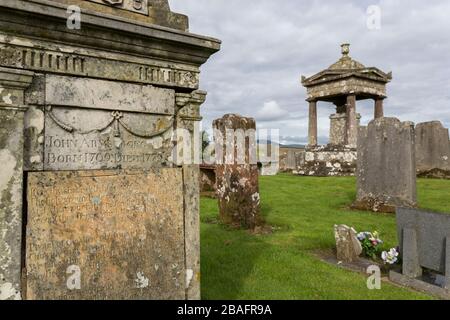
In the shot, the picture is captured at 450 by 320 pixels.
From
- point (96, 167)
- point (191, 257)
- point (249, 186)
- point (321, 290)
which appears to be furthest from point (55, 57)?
point (249, 186)

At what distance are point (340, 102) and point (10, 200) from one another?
20890 mm

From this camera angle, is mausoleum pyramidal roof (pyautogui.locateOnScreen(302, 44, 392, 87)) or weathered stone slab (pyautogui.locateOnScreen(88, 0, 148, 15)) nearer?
weathered stone slab (pyautogui.locateOnScreen(88, 0, 148, 15))

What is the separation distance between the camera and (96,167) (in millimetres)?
2623

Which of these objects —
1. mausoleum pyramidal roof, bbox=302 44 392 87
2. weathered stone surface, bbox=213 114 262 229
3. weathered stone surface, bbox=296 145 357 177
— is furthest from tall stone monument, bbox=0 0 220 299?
mausoleum pyramidal roof, bbox=302 44 392 87

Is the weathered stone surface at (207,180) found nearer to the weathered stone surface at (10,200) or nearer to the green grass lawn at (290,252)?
the green grass lawn at (290,252)

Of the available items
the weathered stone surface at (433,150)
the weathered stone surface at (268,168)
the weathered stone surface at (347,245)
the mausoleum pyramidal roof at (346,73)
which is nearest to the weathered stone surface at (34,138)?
the weathered stone surface at (347,245)

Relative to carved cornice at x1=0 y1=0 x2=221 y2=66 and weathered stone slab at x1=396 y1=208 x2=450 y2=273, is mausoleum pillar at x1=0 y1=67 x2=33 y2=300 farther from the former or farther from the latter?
weathered stone slab at x1=396 y1=208 x2=450 y2=273

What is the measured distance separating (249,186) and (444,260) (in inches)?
161

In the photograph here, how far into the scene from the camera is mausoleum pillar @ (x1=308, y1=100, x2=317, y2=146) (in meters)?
20.4

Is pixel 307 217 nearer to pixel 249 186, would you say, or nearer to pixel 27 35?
pixel 249 186

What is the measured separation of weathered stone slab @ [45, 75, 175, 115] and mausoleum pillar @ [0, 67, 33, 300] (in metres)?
0.20

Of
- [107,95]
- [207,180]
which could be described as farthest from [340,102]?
[107,95]

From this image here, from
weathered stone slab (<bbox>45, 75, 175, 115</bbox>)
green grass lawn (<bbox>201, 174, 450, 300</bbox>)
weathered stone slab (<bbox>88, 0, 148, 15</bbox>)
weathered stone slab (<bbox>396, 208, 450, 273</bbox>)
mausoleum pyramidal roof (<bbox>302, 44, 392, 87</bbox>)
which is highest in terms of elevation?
mausoleum pyramidal roof (<bbox>302, 44, 392, 87</bbox>)

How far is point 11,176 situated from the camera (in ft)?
7.43
